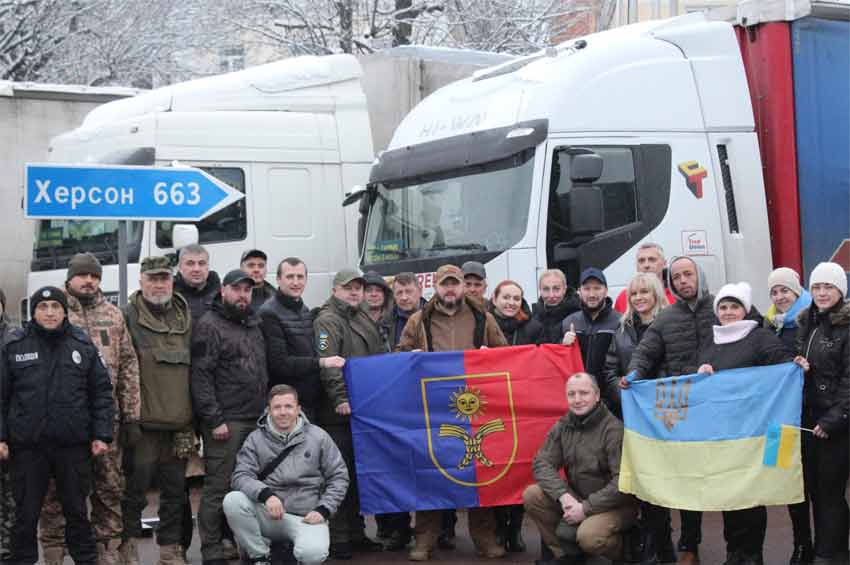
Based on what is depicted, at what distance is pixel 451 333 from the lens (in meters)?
9.59

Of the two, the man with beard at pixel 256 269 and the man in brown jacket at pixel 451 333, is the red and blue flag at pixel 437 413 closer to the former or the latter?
the man in brown jacket at pixel 451 333

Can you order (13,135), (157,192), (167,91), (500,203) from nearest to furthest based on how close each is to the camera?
(157,192), (500,203), (167,91), (13,135)

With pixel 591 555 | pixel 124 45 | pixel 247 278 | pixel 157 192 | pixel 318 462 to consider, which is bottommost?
pixel 591 555

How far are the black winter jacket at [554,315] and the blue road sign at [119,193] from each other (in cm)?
229

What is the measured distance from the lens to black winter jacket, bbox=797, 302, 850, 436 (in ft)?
26.4

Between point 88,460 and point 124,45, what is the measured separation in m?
20.1

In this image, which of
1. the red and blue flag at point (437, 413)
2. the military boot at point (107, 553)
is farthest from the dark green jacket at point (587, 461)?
the military boot at point (107, 553)

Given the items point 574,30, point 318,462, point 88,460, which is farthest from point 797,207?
point 574,30

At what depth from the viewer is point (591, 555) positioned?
28.5ft

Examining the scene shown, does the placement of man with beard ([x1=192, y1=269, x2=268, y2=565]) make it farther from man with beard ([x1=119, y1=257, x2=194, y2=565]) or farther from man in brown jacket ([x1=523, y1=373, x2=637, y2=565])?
man in brown jacket ([x1=523, y1=373, x2=637, y2=565])

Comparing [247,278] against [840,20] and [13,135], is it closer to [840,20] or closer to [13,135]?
[840,20]

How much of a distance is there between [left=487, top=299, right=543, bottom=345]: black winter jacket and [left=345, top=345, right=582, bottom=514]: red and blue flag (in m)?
0.67

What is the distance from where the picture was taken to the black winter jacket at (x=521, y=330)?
1005cm

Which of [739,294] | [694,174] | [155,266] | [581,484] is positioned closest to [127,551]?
[155,266]
